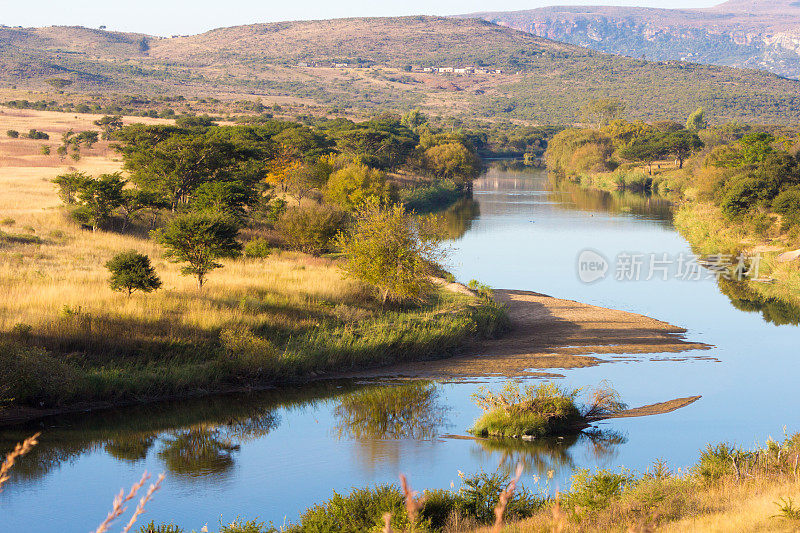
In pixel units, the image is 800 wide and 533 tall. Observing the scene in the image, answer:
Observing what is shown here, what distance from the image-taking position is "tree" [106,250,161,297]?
73.9 ft

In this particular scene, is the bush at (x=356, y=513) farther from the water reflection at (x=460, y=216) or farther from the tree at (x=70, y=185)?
the water reflection at (x=460, y=216)

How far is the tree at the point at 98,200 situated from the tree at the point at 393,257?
48.7 ft

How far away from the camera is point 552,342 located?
26125mm

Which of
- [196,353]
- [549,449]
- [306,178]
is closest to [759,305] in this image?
[549,449]

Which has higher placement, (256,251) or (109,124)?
(109,124)

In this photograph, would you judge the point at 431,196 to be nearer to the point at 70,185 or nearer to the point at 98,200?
the point at 70,185

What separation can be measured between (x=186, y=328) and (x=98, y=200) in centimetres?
1811

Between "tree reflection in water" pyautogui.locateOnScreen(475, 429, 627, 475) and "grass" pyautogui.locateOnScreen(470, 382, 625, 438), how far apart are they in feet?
0.87

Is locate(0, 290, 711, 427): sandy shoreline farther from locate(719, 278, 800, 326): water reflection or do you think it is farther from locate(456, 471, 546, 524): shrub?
locate(456, 471, 546, 524): shrub

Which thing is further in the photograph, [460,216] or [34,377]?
[460,216]

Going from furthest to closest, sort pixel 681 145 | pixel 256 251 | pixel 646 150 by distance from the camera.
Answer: pixel 646 150
pixel 681 145
pixel 256 251

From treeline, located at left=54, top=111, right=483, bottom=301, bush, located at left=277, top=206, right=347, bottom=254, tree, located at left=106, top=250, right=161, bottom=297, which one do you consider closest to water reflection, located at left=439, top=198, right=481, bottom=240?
treeline, located at left=54, top=111, right=483, bottom=301

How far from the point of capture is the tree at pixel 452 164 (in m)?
85.4

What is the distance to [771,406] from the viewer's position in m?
20.2
